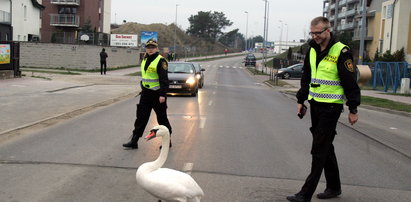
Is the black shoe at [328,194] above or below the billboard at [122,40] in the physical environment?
below

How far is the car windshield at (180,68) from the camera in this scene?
69.7 feet

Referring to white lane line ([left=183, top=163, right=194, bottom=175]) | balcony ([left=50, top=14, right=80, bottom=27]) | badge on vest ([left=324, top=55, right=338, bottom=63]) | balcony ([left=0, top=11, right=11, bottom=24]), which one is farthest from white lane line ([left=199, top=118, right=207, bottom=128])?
balcony ([left=50, top=14, right=80, bottom=27])

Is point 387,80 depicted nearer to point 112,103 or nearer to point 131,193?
point 112,103

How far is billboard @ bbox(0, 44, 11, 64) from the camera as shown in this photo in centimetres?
2302

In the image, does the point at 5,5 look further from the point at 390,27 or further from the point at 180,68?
the point at 390,27

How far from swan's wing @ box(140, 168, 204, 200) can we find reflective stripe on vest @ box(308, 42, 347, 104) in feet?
5.76

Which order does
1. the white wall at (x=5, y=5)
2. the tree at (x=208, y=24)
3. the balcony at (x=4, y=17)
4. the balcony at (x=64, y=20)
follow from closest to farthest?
1. the balcony at (x=4, y=17)
2. the white wall at (x=5, y=5)
3. the balcony at (x=64, y=20)
4. the tree at (x=208, y=24)

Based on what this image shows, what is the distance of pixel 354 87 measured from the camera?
16.6 ft

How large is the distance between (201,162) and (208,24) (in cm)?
12194

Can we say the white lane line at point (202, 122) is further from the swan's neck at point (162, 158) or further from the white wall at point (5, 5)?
the white wall at point (5, 5)

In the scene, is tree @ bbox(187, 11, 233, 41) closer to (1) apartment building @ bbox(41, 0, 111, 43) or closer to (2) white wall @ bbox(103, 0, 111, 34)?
(2) white wall @ bbox(103, 0, 111, 34)

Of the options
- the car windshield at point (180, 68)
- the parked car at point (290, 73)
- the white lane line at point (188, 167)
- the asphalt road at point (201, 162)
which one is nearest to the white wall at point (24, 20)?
the parked car at point (290, 73)

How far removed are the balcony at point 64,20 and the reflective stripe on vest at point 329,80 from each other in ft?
191

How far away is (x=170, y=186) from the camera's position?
4.37m
